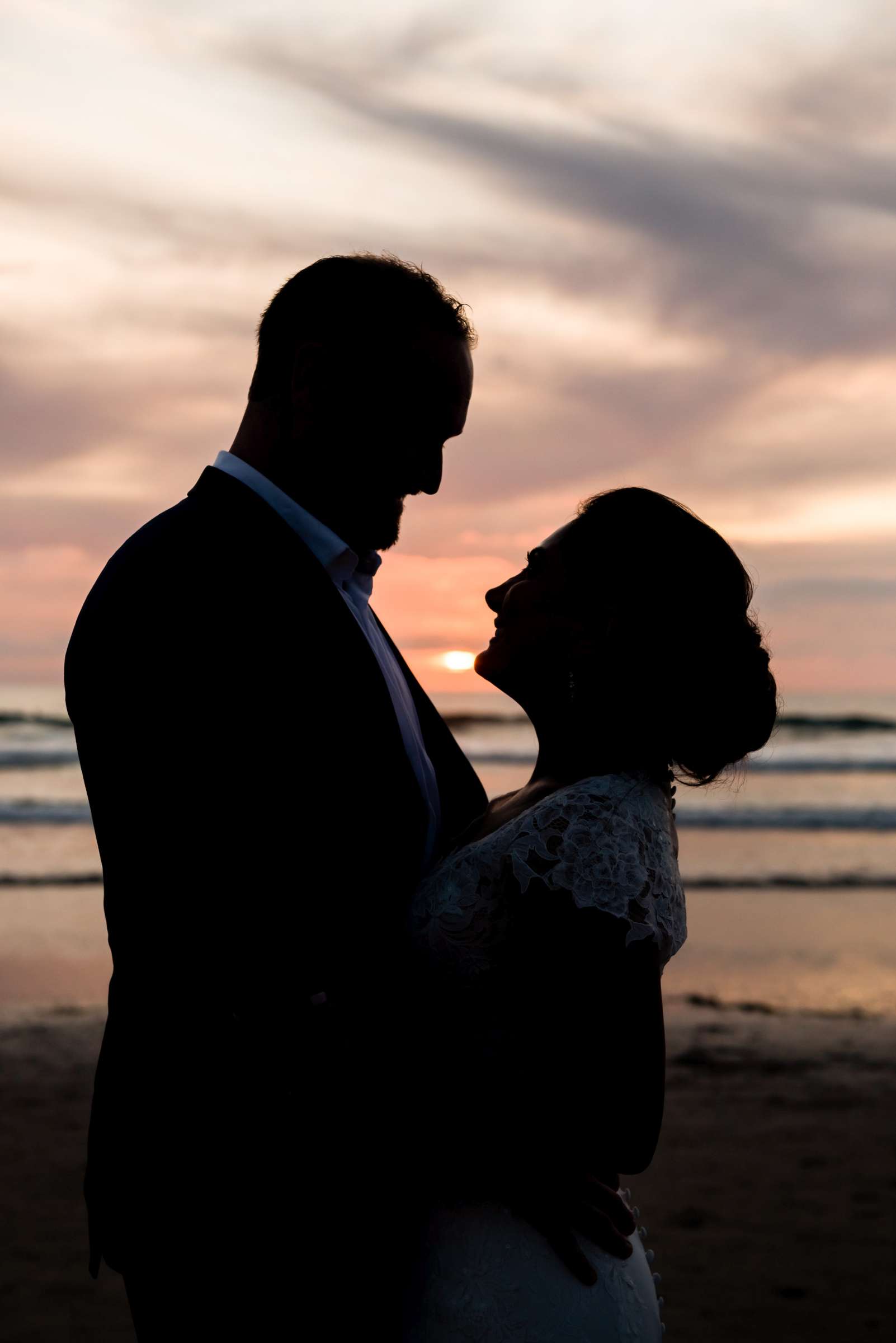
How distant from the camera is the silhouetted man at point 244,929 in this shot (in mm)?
1833

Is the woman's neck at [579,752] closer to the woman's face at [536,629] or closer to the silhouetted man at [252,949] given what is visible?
the woman's face at [536,629]

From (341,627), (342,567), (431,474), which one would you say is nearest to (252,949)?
(341,627)

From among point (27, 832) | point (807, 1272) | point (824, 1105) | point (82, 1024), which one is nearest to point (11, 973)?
point (82, 1024)

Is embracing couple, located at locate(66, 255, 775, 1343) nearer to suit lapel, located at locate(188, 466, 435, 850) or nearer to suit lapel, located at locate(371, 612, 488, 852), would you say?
suit lapel, located at locate(188, 466, 435, 850)

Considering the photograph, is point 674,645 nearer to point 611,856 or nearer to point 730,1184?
point 611,856

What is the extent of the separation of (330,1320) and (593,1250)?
0.42 metres

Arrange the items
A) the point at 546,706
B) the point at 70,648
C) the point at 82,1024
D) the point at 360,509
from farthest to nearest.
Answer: the point at 82,1024, the point at 360,509, the point at 546,706, the point at 70,648

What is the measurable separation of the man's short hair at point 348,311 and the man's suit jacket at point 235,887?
486 mm

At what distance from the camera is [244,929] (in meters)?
Result: 1.85

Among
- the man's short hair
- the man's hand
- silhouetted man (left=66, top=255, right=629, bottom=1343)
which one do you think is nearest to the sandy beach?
the man's hand

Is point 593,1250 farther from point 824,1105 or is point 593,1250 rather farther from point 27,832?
point 27,832

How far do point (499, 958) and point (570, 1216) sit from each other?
0.41 meters

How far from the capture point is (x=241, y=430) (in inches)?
95.7

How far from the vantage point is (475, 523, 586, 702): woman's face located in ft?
7.41
